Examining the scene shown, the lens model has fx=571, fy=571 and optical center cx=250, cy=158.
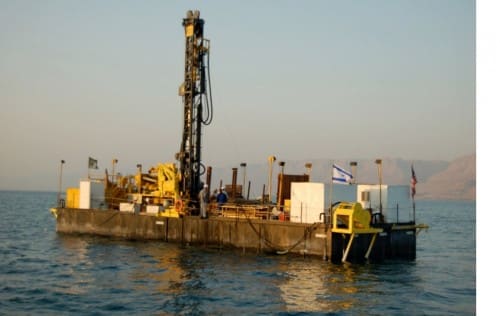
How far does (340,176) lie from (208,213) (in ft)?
36.2

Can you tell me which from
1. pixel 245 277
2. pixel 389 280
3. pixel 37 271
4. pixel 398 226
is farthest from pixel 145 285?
pixel 398 226

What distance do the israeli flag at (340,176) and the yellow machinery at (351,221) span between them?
129 cm

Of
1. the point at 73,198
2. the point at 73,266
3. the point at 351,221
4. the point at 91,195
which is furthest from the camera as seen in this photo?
the point at 73,198

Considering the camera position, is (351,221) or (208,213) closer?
(351,221)

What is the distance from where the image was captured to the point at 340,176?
1246 inches

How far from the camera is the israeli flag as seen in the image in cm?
3153

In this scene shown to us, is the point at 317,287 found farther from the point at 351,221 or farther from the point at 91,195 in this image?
the point at 91,195

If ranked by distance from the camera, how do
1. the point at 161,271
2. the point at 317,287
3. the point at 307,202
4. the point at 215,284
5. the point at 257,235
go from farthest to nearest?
the point at 257,235 → the point at 307,202 → the point at 161,271 → the point at 215,284 → the point at 317,287

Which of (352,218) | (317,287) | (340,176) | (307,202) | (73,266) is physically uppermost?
(340,176)

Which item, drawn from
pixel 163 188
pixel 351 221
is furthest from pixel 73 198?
pixel 351 221

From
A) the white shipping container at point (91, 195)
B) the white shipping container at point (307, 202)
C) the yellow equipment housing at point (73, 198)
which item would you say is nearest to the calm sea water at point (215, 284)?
the white shipping container at point (307, 202)

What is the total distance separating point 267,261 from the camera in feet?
105

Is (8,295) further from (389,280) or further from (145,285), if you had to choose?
(389,280)

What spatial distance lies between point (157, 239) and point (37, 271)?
12.1 m
